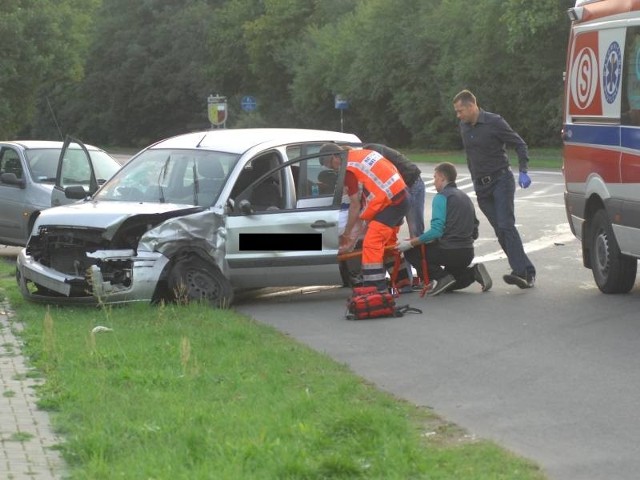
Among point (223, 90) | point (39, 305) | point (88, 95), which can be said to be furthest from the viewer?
point (88, 95)

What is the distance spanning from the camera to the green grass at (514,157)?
140ft

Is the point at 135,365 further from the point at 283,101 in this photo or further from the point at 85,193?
the point at 283,101

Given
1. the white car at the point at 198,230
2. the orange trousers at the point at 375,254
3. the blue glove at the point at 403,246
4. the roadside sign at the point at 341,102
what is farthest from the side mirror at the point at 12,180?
the roadside sign at the point at 341,102

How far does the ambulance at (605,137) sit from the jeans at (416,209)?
70.9 inches

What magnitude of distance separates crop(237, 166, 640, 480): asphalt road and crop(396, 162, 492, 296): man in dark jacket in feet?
Answer: 0.68

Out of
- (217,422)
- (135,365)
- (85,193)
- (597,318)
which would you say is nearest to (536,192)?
(85,193)

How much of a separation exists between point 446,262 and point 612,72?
2.32 metres

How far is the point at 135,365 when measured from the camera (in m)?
8.99

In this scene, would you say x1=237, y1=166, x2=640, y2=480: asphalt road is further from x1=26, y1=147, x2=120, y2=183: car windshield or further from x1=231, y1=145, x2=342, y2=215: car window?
x1=26, y1=147, x2=120, y2=183: car windshield

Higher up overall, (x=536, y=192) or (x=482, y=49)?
(x=482, y=49)

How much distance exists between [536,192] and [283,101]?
2345 inches

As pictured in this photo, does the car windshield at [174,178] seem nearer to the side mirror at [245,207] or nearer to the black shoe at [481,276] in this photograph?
the side mirror at [245,207]

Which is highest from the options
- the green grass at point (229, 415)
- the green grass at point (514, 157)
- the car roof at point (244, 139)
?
the car roof at point (244, 139)

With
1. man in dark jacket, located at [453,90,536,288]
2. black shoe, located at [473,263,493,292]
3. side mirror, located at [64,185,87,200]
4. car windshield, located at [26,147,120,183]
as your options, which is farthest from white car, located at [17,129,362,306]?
car windshield, located at [26,147,120,183]
